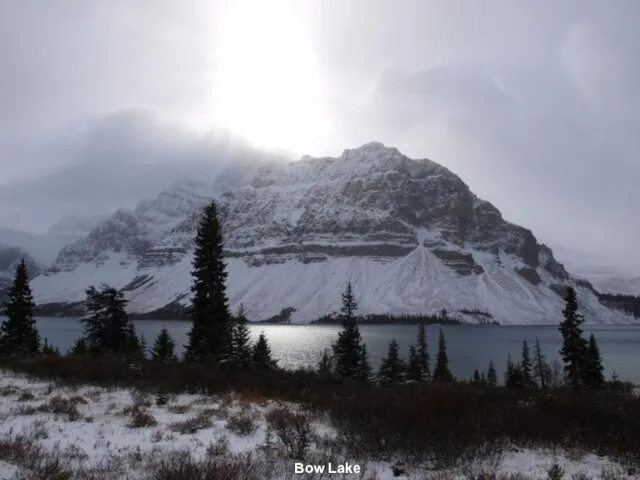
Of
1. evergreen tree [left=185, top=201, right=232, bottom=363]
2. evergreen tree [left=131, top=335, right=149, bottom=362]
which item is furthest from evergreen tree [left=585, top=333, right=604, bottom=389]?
evergreen tree [left=131, top=335, right=149, bottom=362]

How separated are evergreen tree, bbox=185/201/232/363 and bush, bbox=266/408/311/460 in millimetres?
24097

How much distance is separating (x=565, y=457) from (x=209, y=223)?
31.8 metres

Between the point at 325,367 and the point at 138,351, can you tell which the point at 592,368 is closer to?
the point at 325,367

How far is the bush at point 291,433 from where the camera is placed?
331 inches

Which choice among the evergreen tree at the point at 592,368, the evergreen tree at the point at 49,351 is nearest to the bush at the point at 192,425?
the evergreen tree at the point at 49,351

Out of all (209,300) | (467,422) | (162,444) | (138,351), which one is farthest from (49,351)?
(467,422)

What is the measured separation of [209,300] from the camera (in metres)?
35.2

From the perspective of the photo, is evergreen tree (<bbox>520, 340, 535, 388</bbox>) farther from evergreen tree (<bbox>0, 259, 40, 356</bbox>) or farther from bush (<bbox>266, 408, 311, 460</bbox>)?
evergreen tree (<bbox>0, 259, 40, 356</bbox>)

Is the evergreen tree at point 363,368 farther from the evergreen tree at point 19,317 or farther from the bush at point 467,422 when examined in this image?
the evergreen tree at point 19,317

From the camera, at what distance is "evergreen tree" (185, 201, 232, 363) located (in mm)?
34531

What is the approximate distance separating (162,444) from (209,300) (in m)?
26.7

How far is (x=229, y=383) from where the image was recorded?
16.8 m

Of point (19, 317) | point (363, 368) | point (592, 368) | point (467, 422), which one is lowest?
point (363, 368)

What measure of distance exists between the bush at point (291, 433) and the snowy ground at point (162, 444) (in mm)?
159
